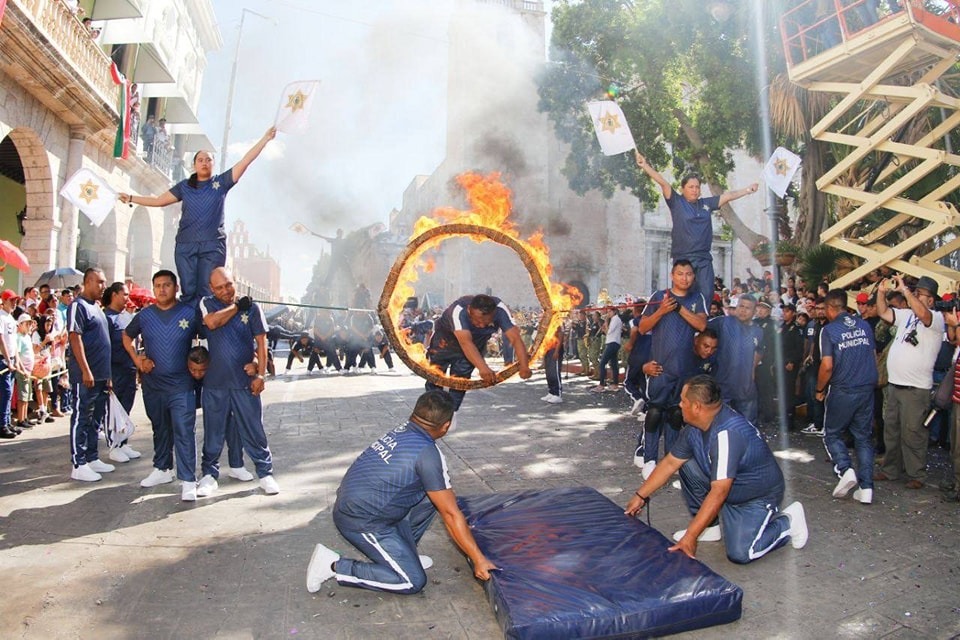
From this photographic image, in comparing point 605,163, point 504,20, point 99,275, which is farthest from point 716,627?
point 504,20

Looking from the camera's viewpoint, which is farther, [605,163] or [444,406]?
[605,163]

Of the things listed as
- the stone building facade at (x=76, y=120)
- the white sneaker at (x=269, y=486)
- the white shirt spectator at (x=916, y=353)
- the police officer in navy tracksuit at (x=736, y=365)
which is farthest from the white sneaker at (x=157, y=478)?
the white shirt spectator at (x=916, y=353)

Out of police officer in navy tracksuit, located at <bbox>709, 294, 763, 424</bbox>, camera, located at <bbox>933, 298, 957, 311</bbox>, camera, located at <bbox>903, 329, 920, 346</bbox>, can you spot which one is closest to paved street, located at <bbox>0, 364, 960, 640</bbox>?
police officer in navy tracksuit, located at <bbox>709, 294, 763, 424</bbox>

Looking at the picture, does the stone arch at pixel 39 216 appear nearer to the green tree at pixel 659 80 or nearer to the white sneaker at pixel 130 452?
the white sneaker at pixel 130 452

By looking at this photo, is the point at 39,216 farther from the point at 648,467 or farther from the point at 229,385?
the point at 648,467

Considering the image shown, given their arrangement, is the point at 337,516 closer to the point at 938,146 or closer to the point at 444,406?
the point at 444,406

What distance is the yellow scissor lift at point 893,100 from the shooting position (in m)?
9.80

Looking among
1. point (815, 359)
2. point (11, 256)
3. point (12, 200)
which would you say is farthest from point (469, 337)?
point (12, 200)

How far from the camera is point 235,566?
163 inches

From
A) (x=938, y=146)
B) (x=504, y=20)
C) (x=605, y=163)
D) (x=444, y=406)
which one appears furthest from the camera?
(x=504, y=20)

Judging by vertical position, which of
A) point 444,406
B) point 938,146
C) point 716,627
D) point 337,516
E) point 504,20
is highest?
point 504,20

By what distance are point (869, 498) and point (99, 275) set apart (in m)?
7.13

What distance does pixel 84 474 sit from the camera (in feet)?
19.9

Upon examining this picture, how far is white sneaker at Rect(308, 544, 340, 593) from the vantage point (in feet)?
12.2
